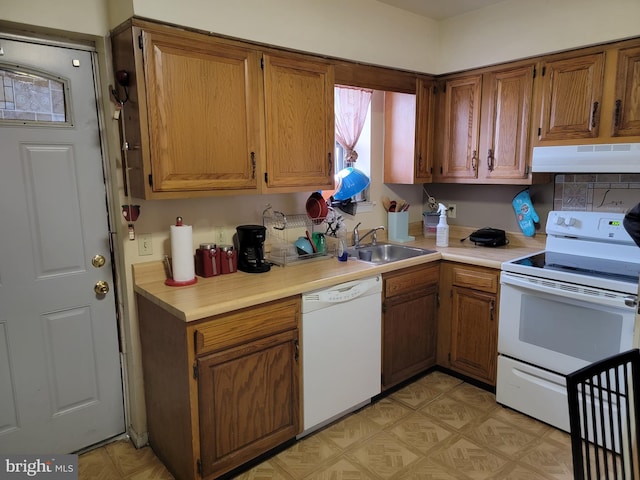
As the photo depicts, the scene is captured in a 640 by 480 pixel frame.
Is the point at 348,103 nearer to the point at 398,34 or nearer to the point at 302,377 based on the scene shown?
the point at 398,34

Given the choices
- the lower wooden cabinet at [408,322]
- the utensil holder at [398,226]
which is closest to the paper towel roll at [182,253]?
the lower wooden cabinet at [408,322]

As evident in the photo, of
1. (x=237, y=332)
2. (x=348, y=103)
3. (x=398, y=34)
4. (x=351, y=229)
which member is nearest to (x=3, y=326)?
(x=237, y=332)

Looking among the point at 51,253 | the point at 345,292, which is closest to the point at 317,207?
the point at 345,292

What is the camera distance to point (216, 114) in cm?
218

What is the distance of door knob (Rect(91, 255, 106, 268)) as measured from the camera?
7.43ft

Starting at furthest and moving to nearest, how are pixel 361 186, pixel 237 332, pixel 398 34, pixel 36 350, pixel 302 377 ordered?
pixel 361 186 < pixel 398 34 < pixel 302 377 < pixel 36 350 < pixel 237 332

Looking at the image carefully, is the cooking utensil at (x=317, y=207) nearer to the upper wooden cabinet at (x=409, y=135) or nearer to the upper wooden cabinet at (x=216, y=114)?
the upper wooden cabinet at (x=216, y=114)

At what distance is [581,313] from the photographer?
91.7 inches

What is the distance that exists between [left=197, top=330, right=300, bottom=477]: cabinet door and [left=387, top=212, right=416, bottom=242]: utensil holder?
4.79 feet

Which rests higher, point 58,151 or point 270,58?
point 270,58

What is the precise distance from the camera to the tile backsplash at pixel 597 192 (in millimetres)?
2645

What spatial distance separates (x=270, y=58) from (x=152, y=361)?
66.2 inches

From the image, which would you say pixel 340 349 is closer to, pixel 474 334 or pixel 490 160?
pixel 474 334

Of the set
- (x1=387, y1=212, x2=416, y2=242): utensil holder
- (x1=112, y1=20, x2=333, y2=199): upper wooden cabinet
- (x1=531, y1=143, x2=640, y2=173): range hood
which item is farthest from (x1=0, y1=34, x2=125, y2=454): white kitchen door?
(x1=531, y1=143, x2=640, y2=173): range hood
